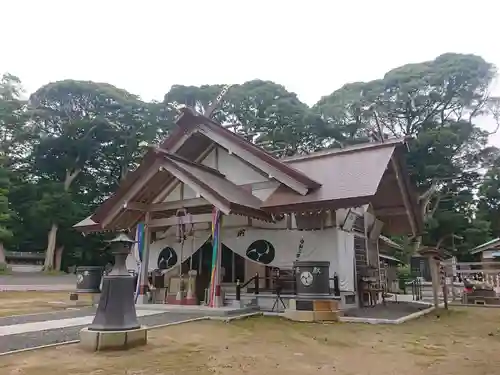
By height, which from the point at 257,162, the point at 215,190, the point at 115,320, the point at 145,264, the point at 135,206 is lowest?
the point at 115,320

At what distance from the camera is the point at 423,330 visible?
7.80m

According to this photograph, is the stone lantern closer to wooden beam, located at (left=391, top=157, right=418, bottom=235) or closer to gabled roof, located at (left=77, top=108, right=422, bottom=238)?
gabled roof, located at (left=77, top=108, right=422, bottom=238)

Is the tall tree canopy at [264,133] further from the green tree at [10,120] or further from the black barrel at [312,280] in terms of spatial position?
the black barrel at [312,280]

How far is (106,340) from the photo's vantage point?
5.46 meters

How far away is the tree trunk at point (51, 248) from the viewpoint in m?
30.8

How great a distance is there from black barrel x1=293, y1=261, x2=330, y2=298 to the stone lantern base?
447cm

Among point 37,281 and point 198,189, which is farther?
point 37,281

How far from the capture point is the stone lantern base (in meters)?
5.43

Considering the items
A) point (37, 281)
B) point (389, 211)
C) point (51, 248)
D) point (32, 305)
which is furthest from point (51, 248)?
point (389, 211)

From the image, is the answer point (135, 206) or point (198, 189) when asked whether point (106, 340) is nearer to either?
point (198, 189)

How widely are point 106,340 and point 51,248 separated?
29037 mm

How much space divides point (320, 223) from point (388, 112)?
25.7 meters

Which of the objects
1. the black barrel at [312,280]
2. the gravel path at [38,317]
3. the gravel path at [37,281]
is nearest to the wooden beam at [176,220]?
the black barrel at [312,280]

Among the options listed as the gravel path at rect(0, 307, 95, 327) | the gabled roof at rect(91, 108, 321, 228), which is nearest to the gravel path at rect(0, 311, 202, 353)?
the gravel path at rect(0, 307, 95, 327)
